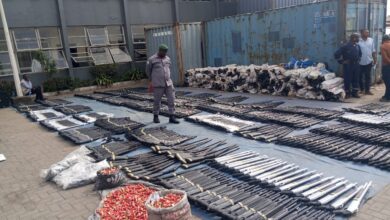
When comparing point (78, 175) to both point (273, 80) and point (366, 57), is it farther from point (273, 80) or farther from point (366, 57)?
point (366, 57)

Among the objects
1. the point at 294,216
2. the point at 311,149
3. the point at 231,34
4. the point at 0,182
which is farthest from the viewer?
the point at 231,34

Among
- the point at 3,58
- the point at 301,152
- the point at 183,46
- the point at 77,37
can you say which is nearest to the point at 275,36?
the point at 183,46

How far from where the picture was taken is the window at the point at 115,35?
17734 mm

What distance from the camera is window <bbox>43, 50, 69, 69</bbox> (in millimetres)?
16047

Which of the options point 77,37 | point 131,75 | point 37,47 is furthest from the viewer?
point 131,75

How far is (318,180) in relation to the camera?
4.41 metres

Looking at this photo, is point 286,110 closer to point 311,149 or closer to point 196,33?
point 311,149

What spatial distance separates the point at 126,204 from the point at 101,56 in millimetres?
14783

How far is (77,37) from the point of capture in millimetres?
16781

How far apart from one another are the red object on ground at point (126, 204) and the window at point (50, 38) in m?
14.0

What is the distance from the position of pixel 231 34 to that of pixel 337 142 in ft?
29.3

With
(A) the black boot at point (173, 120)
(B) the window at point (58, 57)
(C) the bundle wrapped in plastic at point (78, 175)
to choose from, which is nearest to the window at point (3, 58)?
(B) the window at point (58, 57)

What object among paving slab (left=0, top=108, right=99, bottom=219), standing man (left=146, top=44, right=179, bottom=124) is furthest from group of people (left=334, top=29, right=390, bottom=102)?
paving slab (left=0, top=108, right=99, bottom=219)

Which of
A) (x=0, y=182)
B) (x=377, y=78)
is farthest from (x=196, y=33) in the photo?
(x=0, y=182)
